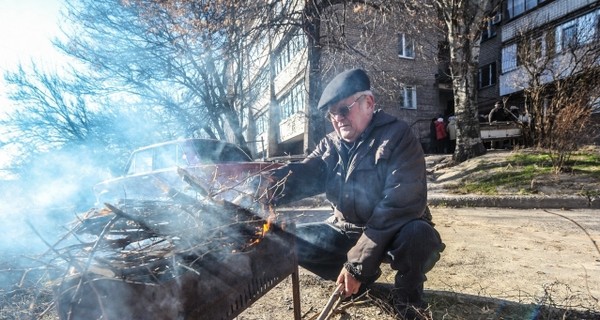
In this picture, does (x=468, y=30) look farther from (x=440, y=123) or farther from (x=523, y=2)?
(x=523, y=2)

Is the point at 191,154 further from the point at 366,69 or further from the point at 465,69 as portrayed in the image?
the point at 465,69

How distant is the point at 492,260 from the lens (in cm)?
283

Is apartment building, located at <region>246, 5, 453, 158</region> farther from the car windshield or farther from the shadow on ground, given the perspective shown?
the shadow on ground

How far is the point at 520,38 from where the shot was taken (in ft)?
36.9

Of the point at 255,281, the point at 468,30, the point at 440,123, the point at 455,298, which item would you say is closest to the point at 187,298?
the point at 255,281

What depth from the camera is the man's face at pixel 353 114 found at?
6.91ft

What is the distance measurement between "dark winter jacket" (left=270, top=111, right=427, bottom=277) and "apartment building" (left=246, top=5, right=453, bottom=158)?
6048 millimetres

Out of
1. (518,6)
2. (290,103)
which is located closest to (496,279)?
(290,103)

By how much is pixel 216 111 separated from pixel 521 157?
38.7 ft

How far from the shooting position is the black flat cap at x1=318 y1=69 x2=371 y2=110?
206 cm

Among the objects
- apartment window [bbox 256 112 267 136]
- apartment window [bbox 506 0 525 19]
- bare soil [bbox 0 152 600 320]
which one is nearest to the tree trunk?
bare soil [bbox 0 152 600 320]

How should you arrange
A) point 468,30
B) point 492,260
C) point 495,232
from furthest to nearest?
1. point 468,30
2. point 495,232
3. point 492,260

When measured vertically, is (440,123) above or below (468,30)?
below

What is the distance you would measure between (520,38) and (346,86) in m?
12.4
